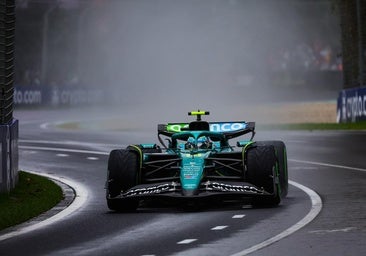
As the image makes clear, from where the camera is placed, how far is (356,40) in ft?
159

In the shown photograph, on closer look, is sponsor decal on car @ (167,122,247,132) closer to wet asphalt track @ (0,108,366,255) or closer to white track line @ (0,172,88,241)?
wet asphalt track @ (0,108,366,255)

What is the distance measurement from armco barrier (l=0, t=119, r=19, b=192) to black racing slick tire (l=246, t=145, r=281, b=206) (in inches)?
149

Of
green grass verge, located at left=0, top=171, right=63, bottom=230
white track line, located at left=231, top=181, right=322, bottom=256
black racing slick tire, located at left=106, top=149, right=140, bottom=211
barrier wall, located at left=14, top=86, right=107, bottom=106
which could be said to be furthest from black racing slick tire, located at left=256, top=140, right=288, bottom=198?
barrier wall, located at left=14, top=86, right=107, bottom=106

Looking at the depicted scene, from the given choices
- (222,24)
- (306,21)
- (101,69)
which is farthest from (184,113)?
(306,21)

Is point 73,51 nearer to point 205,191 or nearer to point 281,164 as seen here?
point 281,164

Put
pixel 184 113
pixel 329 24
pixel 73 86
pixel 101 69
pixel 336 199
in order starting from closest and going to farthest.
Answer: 1. pixel 336 199
2. pixel 184 113
3. pixel 73 86
4. pixel 101 69
5. pixel 329 24

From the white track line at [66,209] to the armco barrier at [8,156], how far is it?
1026 millimetres

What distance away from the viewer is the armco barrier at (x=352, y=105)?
40.6m

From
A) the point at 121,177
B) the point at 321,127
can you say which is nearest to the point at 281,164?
the point at 121,177

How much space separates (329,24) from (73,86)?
41.3m

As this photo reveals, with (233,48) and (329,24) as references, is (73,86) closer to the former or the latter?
(233,48)

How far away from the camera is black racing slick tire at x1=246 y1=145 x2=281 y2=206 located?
16188 millimetres

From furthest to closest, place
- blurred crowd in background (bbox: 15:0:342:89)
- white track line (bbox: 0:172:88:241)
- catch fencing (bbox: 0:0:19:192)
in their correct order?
1. blurred crowd in background (bbox: 15:0:342:89)
2. catch fencing (bbox: 0:0:19:192)
3. white track line (bbox: 0:172:88:241)

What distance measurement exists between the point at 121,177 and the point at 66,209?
125 cm
